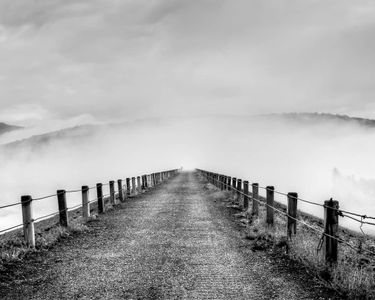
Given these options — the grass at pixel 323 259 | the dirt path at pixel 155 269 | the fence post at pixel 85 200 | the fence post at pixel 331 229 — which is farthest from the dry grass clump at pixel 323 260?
the fence post at pixel 85 200

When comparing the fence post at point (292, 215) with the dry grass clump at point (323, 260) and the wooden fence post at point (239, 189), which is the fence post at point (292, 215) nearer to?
the dry grass clump at point (323, 260)

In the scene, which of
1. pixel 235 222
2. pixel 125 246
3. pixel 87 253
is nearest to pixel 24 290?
pixel 87 253

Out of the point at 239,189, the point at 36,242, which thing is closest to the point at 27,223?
the point at 36,242

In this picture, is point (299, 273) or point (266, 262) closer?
point (299, 273)

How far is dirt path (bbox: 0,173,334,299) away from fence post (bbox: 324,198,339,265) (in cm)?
77

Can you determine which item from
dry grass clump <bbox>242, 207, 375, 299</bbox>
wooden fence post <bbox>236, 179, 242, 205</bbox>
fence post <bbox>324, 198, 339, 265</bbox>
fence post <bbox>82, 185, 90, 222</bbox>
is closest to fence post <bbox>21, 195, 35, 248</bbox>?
fence post <bbox>82, 185, 90, 222</bbox>

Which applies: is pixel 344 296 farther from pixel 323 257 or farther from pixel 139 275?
pixel 139 275

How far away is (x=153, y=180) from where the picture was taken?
107 ft

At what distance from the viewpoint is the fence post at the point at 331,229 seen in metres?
6.06

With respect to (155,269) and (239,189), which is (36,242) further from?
(239,189)

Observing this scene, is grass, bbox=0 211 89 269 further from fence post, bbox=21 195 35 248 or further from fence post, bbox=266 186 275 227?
fence post, bbox=266 186 275 227

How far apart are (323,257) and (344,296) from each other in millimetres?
1249

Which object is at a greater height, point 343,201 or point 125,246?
point 125,246

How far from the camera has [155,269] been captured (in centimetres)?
640
